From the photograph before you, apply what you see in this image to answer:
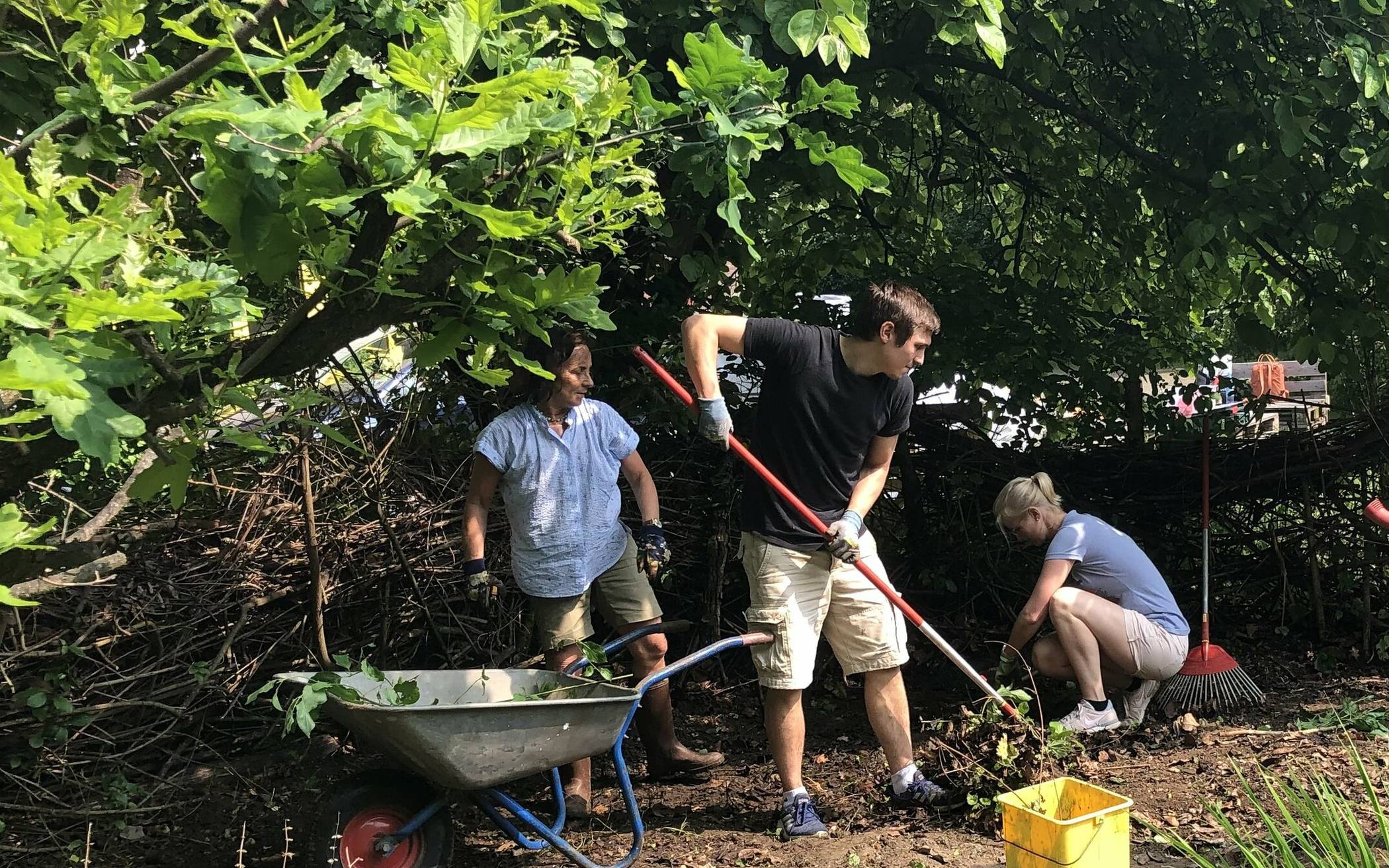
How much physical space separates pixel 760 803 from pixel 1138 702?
1597 mm

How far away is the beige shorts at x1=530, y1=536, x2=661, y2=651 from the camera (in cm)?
335

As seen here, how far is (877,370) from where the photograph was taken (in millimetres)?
3105

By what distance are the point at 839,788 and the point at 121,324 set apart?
2824 millimetres

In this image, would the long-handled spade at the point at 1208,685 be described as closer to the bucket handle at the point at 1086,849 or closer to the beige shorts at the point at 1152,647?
the beige shorts at the point at 1152,647

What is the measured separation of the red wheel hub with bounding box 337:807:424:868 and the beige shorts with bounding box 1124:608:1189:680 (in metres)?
2.66

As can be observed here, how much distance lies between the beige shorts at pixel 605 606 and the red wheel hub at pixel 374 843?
2.59 ft

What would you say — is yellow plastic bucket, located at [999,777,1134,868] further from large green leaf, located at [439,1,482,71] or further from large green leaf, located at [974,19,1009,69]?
large green leaf, located at [439,1,482,71]

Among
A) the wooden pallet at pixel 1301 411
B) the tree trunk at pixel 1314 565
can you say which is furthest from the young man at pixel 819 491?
the wooden pallet at pixel 1301 411

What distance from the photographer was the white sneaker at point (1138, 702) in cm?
394

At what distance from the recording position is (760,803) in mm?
3471

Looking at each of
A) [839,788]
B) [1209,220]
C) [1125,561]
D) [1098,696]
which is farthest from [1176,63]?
[839,788]

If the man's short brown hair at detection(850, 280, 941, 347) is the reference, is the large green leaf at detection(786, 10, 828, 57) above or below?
above

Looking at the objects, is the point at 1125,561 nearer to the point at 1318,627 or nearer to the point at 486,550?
the point at 1318,627

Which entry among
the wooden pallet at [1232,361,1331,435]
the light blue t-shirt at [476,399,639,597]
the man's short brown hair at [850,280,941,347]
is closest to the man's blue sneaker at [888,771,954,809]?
the light blue t-shirt at [476,399,639,597]
